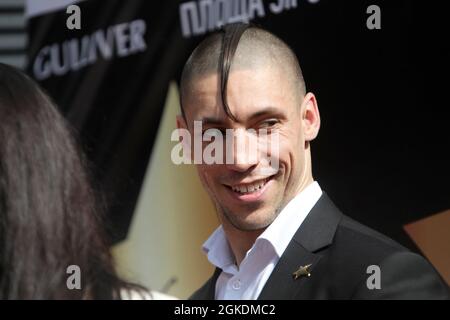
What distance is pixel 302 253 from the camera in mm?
2111

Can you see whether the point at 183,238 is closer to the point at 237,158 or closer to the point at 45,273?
the point at 237,158

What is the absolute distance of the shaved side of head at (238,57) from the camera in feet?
7.30

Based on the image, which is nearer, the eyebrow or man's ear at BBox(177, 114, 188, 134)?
→ the eyebrow

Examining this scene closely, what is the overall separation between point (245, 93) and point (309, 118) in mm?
226

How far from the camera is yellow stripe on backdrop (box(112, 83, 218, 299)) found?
3.08 meters

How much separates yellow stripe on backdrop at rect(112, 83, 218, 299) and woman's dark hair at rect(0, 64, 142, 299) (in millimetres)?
1546

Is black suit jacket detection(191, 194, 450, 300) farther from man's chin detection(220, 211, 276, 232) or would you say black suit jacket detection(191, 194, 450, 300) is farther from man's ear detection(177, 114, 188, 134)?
man's ear detection(177, 114, 188, 134)

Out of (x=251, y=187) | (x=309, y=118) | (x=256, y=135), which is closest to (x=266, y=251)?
(x=251, y=187)

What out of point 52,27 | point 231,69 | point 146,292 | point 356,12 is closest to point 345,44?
point 356,12

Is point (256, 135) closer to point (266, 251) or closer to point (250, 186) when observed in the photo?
point (250, 186)

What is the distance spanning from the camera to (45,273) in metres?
1.42

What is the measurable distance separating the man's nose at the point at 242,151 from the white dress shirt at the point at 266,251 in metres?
0.15

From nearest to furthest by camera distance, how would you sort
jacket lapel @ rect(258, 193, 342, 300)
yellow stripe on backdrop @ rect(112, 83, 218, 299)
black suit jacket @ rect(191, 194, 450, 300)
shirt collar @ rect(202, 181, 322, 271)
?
black suit jacket @ rect(191, 194, 450, 300)
jacket lapel @ rect(258, 193, 342, 300)
shirt collar @ rect(202, 181, 322, 271)
yellow stripe on backdrop @ rect(112, 83, 218, 299)

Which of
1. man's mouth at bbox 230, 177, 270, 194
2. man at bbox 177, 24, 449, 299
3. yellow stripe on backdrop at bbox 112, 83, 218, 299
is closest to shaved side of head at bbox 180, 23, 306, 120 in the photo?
man at bbox 177, 24, 449, 299
